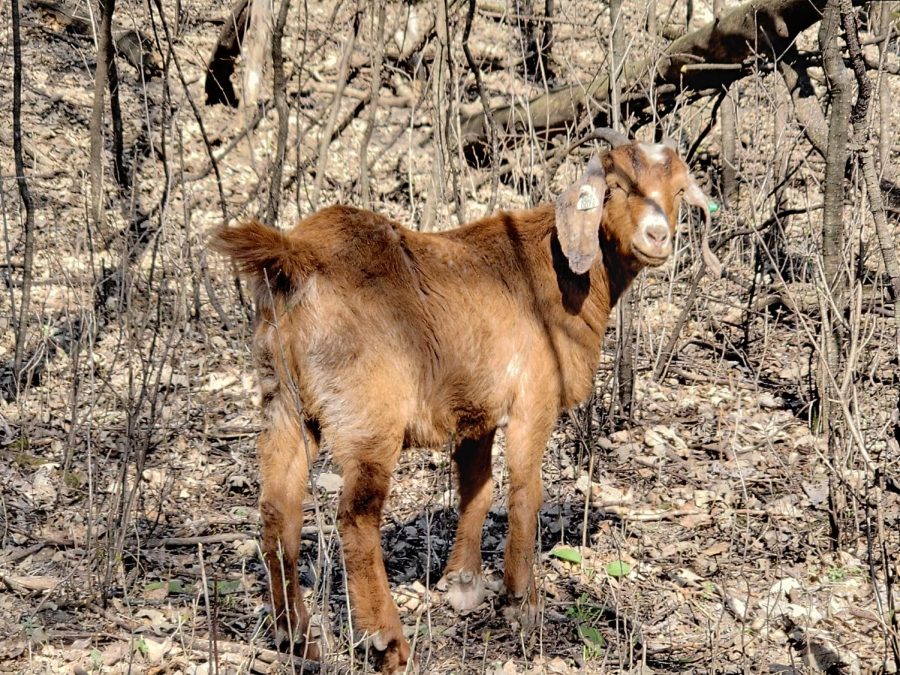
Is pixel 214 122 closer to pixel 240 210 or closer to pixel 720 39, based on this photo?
pixel 240 210

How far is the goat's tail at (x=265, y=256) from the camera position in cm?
435

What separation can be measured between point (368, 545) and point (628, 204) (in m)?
2.29

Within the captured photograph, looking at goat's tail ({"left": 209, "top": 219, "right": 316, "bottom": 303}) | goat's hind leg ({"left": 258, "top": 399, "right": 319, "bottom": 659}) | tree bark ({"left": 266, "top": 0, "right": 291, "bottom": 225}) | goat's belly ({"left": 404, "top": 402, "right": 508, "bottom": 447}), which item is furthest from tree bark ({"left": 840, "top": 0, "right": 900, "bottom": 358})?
tree bark ({"left": 266, "top": 0, "right": 291, "bottom": 225})

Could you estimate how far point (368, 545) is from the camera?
15.0 feet

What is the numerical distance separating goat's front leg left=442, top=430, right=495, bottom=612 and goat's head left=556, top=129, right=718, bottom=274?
1.16 metres

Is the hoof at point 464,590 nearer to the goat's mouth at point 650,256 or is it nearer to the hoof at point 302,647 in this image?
the hoof at point 302,647

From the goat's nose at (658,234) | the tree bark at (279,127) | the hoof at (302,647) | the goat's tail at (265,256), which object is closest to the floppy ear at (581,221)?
the goat's nose at (658,234)

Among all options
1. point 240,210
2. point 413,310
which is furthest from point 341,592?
point 240,210

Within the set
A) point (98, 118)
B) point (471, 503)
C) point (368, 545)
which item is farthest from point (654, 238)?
point (98, 118)

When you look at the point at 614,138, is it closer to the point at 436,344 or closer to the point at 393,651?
the point at 436,344

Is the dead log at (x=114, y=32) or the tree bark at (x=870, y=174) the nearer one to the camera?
the tree bark at (x=870, y=174)

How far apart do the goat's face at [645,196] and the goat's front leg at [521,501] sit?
1.08 m

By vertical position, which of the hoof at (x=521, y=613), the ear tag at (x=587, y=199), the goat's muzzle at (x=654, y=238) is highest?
the ear tag at (x=587, y=199)

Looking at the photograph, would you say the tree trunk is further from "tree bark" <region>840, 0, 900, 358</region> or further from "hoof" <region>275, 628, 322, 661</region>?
"hoof" <region>275, 628, 322, 661</region>
